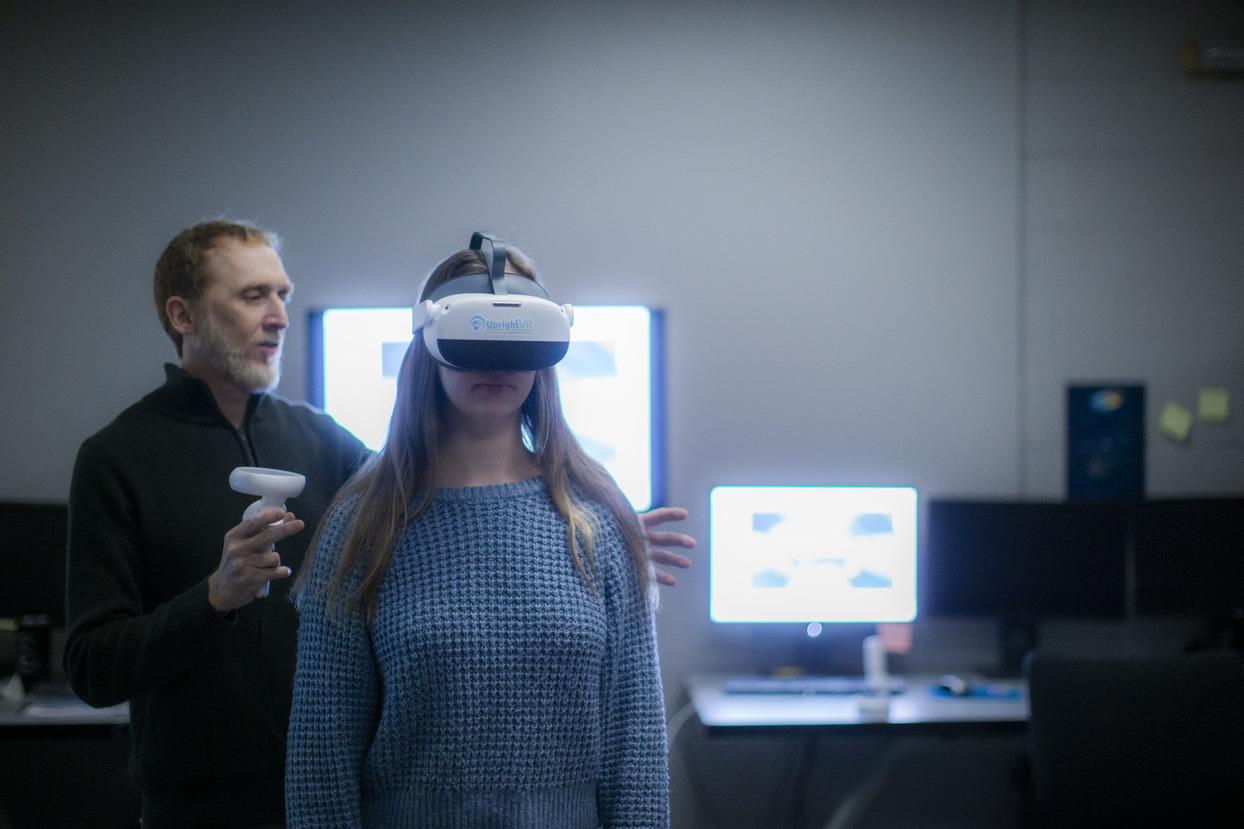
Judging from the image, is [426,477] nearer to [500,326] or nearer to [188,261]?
[500,326]

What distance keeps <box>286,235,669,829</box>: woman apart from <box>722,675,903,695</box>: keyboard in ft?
4.74

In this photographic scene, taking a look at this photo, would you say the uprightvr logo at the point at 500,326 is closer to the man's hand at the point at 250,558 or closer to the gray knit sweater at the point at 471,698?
the gray knit sweater at the point at 471,698

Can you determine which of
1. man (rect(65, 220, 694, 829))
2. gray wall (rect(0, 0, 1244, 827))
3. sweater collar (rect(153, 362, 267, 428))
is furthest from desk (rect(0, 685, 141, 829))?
sweater collar (rect(153, 362, 267, 428))

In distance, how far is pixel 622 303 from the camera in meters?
2.76

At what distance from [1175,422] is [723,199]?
5.39ft

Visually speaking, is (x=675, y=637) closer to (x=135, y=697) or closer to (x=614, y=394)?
(x=614, y=394)

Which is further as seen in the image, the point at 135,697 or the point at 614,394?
the point at 614,394

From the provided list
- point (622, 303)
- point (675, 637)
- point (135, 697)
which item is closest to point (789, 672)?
point (675, 637)

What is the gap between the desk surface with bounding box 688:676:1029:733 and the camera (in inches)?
88.0

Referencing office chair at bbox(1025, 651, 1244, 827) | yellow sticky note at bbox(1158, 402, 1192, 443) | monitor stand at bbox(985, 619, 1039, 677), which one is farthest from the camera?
yellow sticky note at bbox(1158, 402, 1192, 443)

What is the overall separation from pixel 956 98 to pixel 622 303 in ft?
4.14

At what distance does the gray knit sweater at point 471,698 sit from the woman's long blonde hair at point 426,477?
0.08 feet

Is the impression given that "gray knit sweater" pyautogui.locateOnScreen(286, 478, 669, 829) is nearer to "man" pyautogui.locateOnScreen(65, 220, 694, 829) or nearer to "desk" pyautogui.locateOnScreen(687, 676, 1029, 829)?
"man" pyautogui.locateOnScreen(65, 220, 694, 829)

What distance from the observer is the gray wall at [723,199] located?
2680 mm
